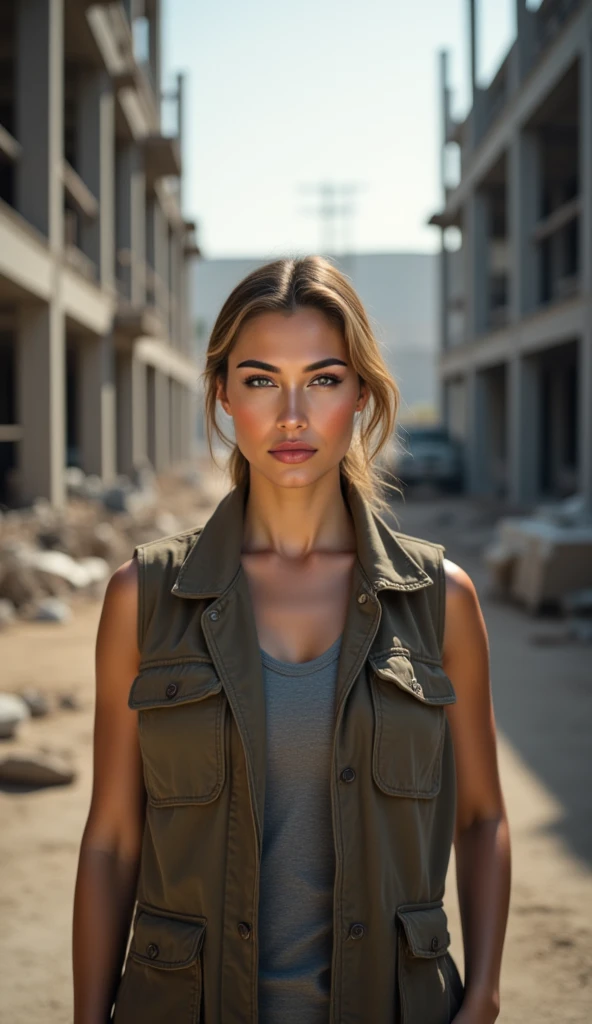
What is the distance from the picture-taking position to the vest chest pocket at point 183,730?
5.75ft

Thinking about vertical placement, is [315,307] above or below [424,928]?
above

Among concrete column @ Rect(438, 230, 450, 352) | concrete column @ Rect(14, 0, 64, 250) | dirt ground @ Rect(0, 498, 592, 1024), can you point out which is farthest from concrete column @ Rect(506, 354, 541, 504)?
dirt ground @ Rect(0, 498, 592, 1024)

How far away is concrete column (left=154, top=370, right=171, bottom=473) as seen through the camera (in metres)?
29.5

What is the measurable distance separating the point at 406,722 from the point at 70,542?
Answer: 1147 cm

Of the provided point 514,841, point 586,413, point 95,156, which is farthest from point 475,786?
point 95,156

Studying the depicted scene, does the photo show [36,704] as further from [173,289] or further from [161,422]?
[173,289]

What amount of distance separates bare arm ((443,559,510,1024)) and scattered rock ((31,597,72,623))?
835 cm

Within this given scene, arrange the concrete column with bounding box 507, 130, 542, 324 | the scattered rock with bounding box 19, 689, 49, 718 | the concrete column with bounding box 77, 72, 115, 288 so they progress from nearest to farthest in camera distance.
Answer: the scattered rock with bounding box 19, 689, 49, 718, the concrete column with bounding box 77, 72, 115, 288, the concrete column with bounding box 507, 130, 542, 324

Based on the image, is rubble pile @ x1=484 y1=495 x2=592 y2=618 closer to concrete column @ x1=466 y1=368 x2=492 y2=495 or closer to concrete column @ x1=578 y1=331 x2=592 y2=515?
concrete column @ x1=578 y1=331 x2=592 y2=515

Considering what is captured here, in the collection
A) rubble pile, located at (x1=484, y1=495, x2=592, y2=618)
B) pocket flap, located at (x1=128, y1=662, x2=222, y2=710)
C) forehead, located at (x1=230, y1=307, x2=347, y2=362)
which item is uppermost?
forehead, located at (x1=230, y1=307, x2=347, y2=362)

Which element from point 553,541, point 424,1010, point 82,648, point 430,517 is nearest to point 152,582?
point 424,1010

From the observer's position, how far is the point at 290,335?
1.97 metres

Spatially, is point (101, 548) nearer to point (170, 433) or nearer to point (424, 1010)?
point (424, 1010)

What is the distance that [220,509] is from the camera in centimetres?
207
